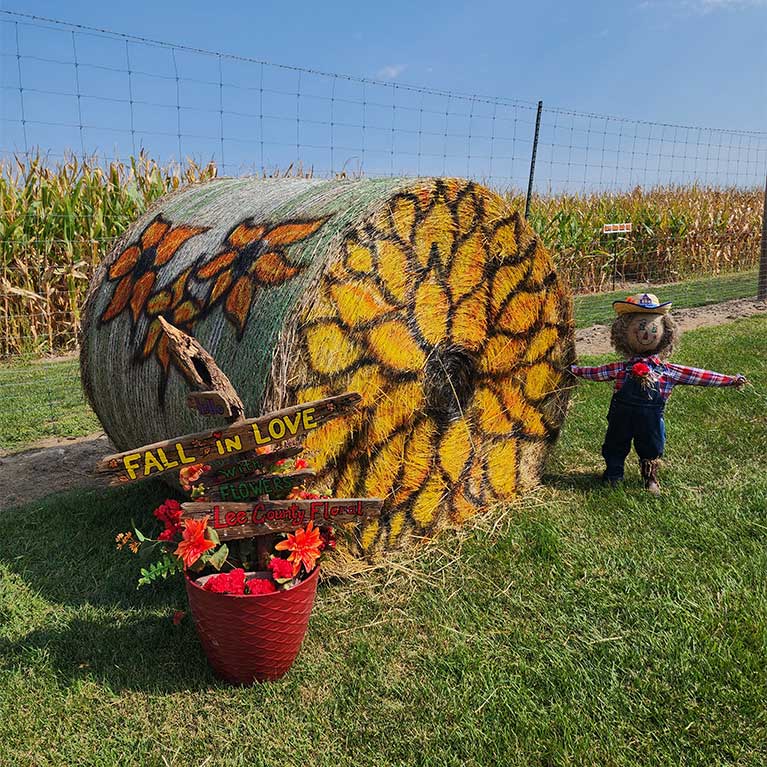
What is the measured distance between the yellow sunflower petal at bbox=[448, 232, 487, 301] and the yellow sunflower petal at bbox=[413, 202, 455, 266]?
0.09m

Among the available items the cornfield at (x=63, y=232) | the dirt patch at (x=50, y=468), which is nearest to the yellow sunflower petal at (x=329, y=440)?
the dirt patch at (x=50, y=468)

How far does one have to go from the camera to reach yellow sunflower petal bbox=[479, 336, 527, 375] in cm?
423

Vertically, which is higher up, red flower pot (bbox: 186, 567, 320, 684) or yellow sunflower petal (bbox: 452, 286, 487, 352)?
yellow sunflower petal (bbox: 452, 286, 487, 352)

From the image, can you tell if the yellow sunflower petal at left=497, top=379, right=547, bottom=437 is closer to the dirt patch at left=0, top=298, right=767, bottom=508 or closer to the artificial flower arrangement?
the artificial flower arrangement

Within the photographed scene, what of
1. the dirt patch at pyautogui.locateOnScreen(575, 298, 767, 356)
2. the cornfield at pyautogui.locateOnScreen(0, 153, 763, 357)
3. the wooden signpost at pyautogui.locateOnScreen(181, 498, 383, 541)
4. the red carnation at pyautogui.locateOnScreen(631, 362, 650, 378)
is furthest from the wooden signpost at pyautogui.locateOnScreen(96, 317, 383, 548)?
the dirt patch at pyautogui.locateOnScreen(575, 298, 767, 356)

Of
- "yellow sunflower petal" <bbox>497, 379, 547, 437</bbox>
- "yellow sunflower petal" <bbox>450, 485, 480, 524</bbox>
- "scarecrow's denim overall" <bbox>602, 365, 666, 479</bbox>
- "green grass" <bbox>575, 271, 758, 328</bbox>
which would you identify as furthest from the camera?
"green grass" <bbox>575, 271, 758, 328</bbox>

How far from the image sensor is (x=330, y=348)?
10.9ft


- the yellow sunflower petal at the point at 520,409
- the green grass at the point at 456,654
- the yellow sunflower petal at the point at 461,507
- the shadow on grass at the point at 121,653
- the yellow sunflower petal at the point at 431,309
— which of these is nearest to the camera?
the green grass at the point at 456,654

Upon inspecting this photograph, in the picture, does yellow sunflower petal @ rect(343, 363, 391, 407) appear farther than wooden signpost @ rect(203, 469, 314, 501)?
Yes

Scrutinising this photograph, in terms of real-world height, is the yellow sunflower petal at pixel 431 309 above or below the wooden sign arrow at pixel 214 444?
above

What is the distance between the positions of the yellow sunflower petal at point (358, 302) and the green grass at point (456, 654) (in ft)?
4.39

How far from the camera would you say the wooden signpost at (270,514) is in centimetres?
285

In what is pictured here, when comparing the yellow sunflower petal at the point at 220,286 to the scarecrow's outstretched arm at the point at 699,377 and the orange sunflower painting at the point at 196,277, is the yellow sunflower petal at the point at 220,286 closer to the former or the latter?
the orange sunflower painting at the point at 196,277

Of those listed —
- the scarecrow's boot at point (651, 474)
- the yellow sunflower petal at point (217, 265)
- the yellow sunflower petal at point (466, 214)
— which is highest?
the yellow sunflower petal at point (466, 214)
